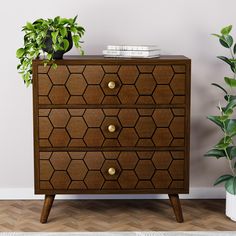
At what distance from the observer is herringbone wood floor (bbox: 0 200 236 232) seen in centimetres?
324

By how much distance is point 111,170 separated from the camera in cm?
325

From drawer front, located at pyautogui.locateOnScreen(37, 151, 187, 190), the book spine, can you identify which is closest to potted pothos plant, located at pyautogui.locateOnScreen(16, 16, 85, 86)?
the book spine

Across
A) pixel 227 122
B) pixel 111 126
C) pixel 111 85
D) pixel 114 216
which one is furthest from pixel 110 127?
pixel 227 122

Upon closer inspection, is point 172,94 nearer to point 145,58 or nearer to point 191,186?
point 145,58

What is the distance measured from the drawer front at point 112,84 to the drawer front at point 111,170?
11.1 inches

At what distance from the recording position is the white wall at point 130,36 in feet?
11.8

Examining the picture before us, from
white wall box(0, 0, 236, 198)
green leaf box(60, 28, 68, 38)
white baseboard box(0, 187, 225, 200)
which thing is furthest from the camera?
white baseboard box(0, 187, 225, 200)

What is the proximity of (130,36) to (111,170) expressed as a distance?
839 millimetres

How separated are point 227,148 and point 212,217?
0.39 metres

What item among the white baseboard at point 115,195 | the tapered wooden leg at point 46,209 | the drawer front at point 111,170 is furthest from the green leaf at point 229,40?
the tapered wooden leg at point 46,209

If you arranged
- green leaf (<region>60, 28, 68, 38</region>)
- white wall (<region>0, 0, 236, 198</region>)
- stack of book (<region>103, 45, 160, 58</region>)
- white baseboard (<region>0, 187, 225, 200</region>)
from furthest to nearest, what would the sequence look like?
white baseboard (<region>0, 187, 225, 200</region>), white wall (<region>0, 0, 236, 198</region>), stack of book (<region>103, 45, 160, 58</region>), green leaf (<region>60, 28, 68, 38</region>)

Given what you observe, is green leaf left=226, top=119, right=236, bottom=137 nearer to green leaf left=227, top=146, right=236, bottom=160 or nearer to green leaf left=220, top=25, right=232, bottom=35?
green leaf left=227, top=146, right=236, bottom=160

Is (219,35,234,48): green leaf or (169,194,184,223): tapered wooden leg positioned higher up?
(219,35,234,48): green leaf

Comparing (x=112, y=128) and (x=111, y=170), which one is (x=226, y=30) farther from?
(x=111, y=170)
